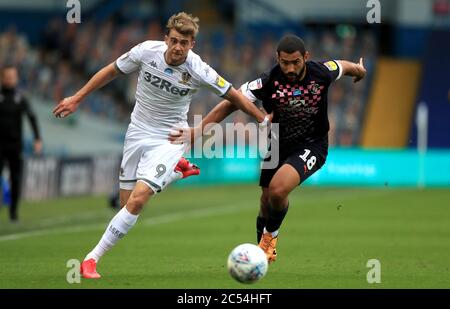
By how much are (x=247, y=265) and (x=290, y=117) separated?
227 centimetres

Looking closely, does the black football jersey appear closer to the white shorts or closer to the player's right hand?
the white shorts

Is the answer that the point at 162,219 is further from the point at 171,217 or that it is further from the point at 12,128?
the point at 12,128

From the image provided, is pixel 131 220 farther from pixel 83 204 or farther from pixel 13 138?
pixel 83 204

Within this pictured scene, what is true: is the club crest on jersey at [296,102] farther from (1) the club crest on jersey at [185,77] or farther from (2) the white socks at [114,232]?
(2) the white socks at [114,232]

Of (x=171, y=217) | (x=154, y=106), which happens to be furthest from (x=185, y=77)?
(x=171, y=217)

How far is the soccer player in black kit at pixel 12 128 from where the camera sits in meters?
18.5

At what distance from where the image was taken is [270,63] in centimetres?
3509

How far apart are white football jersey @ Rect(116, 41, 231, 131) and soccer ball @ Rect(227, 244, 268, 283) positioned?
76.0 inches

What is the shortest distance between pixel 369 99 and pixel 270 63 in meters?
5.06

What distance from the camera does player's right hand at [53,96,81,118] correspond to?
36.5 feet

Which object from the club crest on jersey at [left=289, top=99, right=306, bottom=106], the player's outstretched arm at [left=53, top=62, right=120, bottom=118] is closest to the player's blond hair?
the player's outstretched arm at [left=53, top=62, right=120, bottom=118]

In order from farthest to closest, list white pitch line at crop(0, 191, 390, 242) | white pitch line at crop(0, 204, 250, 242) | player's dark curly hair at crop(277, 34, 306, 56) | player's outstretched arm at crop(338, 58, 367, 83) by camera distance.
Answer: white pitch line at crop(0, 191, 390, 242) < white pitch line at crop(0, 204, 250, 242) < player's outstretched arm at crop(338, 58, 367, 83) < player's dark curly hair at crop(277, 34, 306, 56)

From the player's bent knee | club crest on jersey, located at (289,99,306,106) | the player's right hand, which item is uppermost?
club crest on jersey, located at (289,99,306,106)
